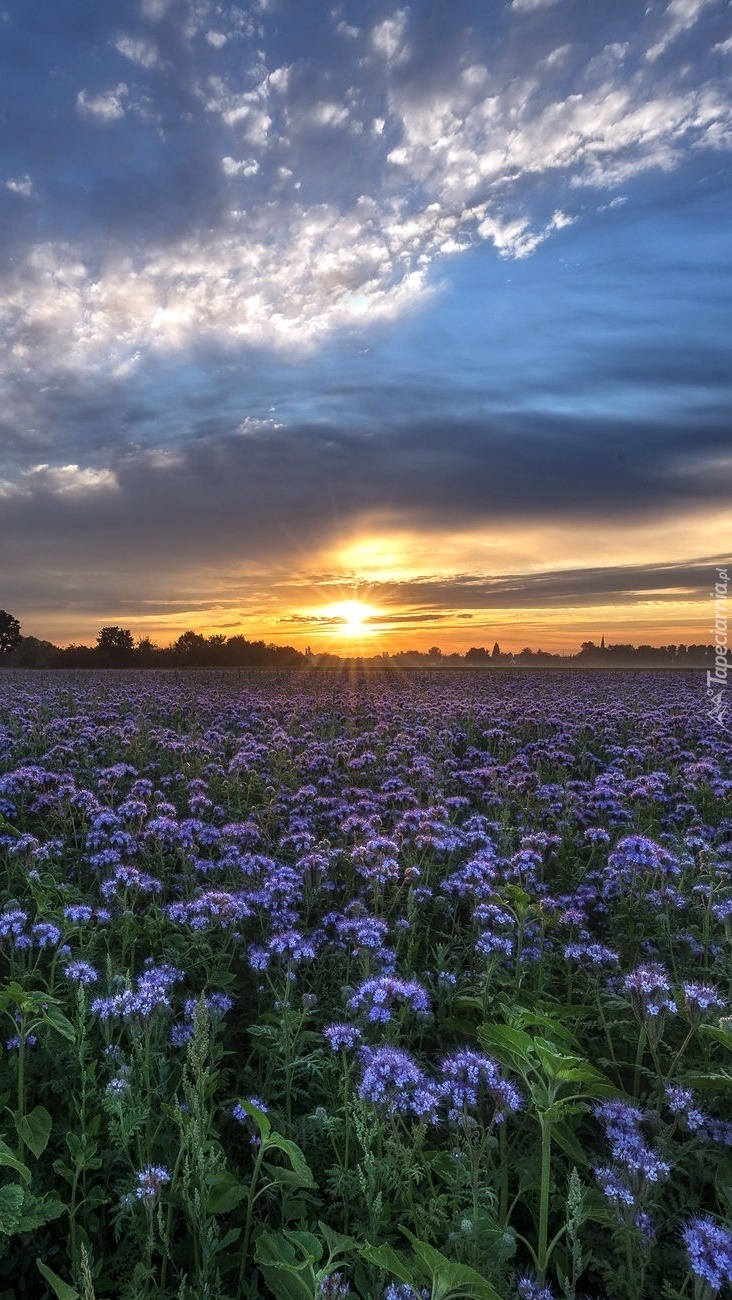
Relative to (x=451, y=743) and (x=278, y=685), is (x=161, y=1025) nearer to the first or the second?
(x=451, y=743)

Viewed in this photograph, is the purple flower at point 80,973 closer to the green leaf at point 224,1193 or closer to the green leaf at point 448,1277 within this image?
the green leaf at point 224,1193

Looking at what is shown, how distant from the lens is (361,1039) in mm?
3533

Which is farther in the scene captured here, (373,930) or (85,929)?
(85,929)

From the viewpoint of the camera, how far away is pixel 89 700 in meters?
15.4

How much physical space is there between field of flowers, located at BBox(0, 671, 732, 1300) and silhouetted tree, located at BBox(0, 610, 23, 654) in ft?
140

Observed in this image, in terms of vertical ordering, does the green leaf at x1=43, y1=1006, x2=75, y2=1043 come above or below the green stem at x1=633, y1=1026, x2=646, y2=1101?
above

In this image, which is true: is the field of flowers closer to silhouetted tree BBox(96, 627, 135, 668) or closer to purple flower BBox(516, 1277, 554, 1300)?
purple flower BBox(516, 1277, 554, 1300)

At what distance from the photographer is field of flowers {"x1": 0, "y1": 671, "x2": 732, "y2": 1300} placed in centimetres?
247

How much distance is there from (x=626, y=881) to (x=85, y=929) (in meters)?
4.39

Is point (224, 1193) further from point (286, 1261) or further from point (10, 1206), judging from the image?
point (10, 1206)

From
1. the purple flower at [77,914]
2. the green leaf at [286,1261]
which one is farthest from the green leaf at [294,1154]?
the purple flower at [77,914]

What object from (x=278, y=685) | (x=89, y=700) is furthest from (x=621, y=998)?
(x=278, y=685)

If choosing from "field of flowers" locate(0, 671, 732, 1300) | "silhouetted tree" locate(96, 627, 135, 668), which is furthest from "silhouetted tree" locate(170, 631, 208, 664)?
"field of flowers" locate(0, 671, 732, 1300)

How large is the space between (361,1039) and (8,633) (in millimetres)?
51238
